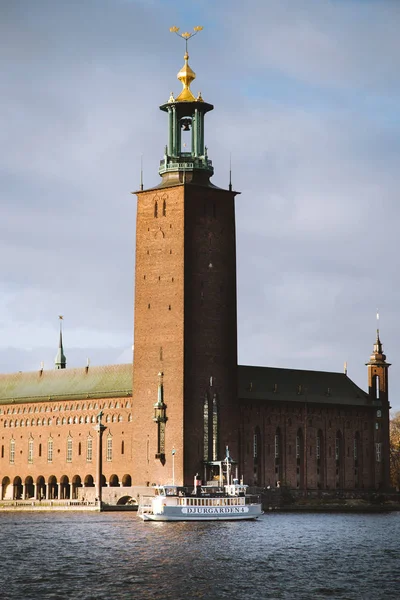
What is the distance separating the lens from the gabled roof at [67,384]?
5113 inches

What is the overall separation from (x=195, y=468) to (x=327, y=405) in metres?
24.7

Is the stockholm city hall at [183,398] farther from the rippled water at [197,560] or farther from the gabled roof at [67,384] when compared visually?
the rippled water at [197,560]

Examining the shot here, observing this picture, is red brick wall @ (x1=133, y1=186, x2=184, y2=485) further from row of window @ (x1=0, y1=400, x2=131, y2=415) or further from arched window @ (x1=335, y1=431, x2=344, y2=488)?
arched window @ (x1=335, y1=431, x2=344, y2=488)

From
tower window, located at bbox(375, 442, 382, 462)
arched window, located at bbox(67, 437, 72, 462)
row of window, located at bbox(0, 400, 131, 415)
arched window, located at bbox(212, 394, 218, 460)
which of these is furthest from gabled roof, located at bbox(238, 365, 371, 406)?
arched window, located at bbox(67, 437, 72, 462)

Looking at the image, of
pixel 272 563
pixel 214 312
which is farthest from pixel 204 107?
pixel 272 563

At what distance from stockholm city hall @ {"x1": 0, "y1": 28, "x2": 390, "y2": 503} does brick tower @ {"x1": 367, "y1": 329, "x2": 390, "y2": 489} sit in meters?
2.74

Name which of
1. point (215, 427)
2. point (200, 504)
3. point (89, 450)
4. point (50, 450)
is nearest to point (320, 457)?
point (215, 427)

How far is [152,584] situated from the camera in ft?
199

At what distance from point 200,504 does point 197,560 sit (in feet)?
104

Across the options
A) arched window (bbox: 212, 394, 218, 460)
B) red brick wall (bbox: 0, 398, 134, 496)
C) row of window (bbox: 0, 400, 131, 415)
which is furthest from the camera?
row of window (bbox: 0, 400, 131, 415)

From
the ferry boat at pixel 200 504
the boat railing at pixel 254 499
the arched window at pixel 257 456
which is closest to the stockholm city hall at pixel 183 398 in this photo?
the arched window at pixel 257 456

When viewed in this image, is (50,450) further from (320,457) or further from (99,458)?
(320,457)

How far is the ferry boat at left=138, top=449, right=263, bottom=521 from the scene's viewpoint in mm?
100125

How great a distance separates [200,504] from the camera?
101812 mm
